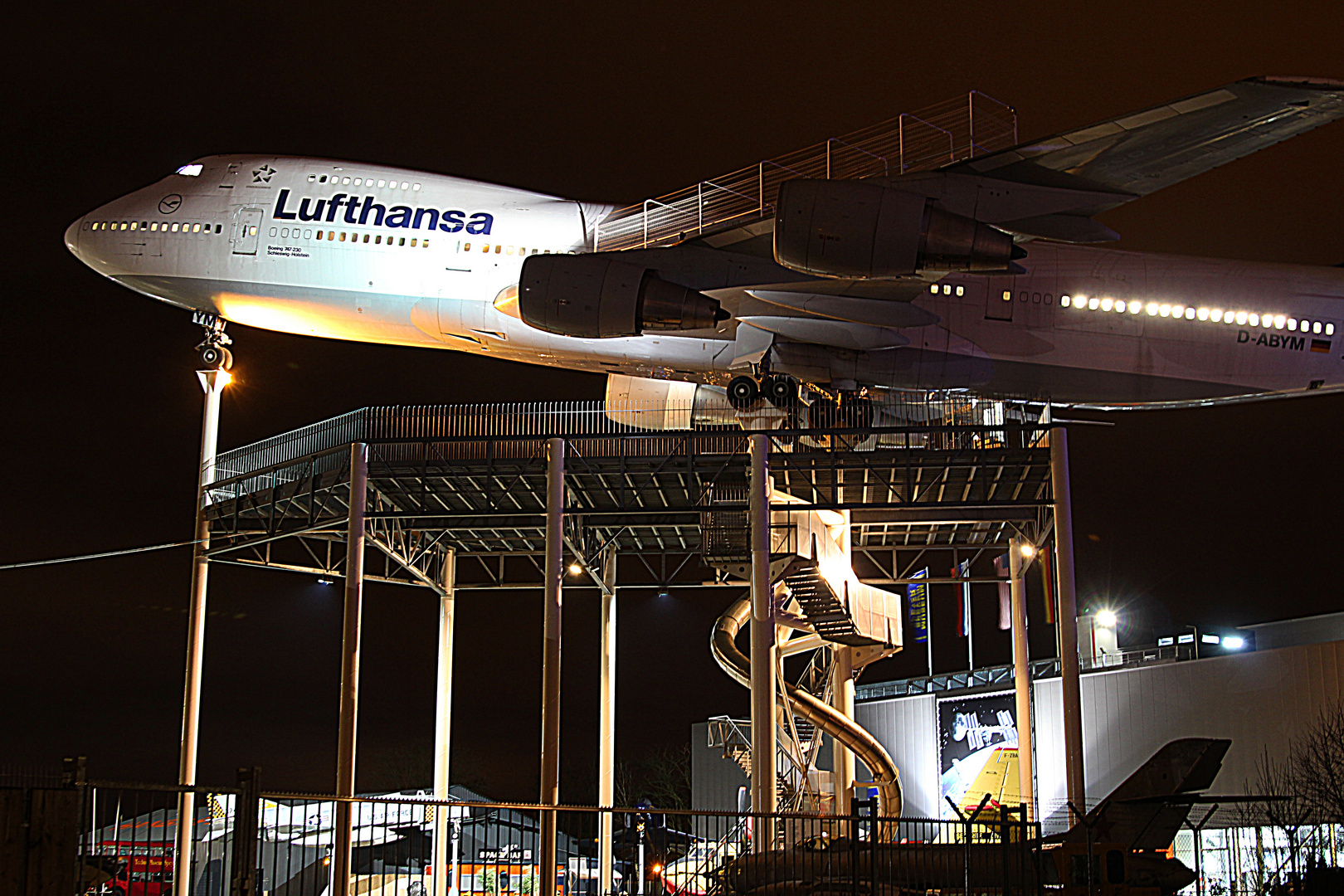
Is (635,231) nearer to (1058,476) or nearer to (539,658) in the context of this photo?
(1058,476)

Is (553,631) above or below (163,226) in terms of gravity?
below

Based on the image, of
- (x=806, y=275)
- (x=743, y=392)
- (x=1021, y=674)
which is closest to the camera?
(x=806, y=275)

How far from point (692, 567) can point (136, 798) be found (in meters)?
34.8

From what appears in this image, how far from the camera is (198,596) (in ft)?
115

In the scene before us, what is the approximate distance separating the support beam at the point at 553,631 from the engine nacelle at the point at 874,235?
861 cm

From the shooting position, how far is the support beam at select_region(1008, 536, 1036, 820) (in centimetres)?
3031

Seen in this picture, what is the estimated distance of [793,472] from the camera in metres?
32.7

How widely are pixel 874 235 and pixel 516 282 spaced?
12.5m

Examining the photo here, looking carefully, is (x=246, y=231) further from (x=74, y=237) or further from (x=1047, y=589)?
(x=1047, y=589)

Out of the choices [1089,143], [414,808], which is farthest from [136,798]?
[414,808]

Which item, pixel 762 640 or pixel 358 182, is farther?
pixel 358 182

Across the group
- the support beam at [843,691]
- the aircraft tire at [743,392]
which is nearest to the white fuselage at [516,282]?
the aircraft tire at [743,392]

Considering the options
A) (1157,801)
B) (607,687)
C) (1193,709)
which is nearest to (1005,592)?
(1193,709)

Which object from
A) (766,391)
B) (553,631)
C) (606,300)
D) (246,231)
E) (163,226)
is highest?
(163,226)
